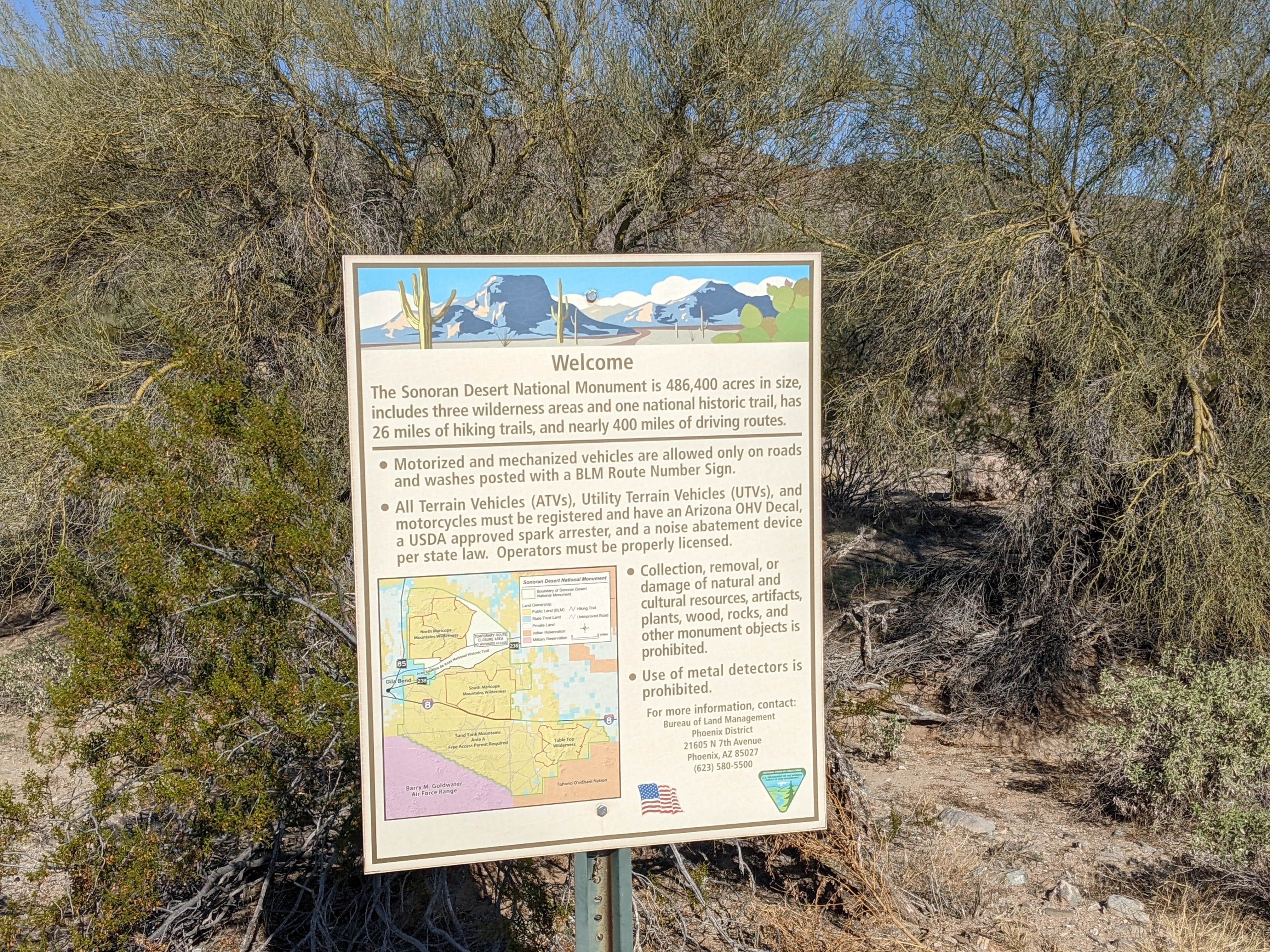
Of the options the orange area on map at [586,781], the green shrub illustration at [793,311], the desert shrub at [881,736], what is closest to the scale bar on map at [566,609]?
the orange area on map at [586,781]

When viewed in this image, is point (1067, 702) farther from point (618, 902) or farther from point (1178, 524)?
point (618, 902)

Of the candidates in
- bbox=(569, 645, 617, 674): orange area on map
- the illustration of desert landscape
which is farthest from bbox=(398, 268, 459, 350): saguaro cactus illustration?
bbox=(569, 645, 617, 674): orange area on map

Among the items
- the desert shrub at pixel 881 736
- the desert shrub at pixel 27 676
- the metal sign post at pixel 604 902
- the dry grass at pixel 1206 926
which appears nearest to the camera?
the metal sign post at pixel 604 902

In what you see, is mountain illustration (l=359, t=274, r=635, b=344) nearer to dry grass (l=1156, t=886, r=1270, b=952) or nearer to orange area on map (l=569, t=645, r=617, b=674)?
orange area on map (l=569, t=645, r=617, b=674)

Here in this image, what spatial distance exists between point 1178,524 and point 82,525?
6347 mm

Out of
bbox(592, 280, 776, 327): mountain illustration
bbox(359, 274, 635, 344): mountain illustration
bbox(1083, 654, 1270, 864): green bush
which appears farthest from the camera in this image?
bbox(1083, 654, 1270, 864): green bush

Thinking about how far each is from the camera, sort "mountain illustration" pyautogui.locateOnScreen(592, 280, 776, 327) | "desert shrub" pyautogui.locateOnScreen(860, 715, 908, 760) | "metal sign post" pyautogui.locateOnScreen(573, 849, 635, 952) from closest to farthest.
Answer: "mountain illustration" pyautogui.locateOnScreen(592, 280, 776, 327)
"metal sign post" pyautogui.locateOnScreen(573, 849, 635, 952)
"desert shrub" pyautogui.locateOnScreen(860, 715, 908, 760)

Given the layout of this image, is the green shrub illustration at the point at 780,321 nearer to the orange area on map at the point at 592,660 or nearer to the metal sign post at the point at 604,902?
the orange area on map at the point at 592,660

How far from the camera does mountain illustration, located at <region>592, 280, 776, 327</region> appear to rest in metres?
2.23

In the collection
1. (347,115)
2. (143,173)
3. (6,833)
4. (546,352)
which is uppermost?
(347,115)

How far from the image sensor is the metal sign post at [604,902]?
2.34 m

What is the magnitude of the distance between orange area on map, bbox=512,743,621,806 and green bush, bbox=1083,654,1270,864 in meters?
3.23

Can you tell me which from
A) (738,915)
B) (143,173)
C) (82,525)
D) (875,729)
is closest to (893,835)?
Answer: (738,915)

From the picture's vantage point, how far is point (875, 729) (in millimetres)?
5820
